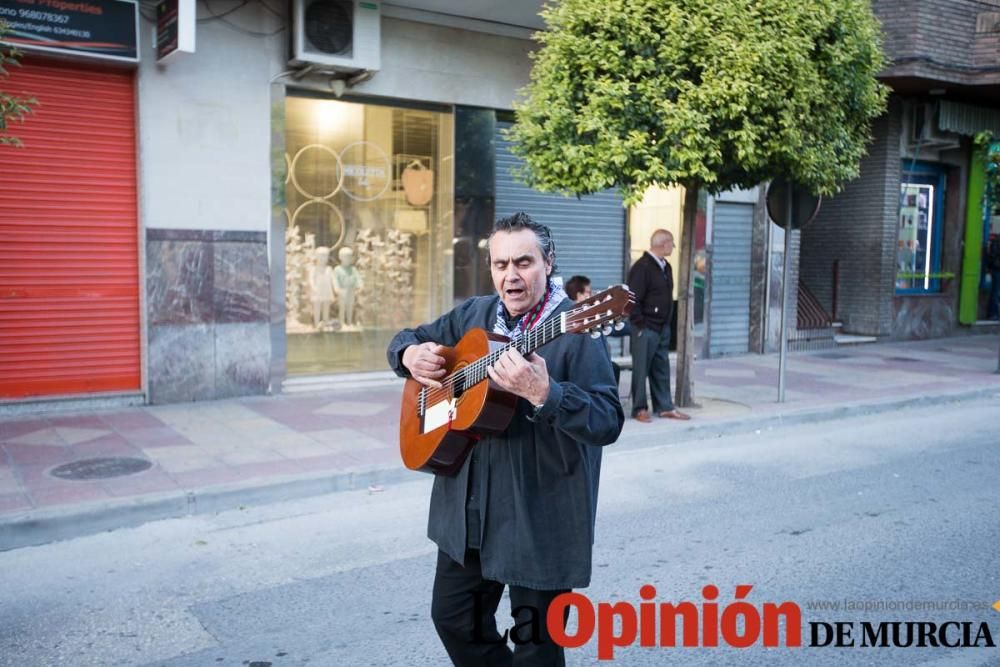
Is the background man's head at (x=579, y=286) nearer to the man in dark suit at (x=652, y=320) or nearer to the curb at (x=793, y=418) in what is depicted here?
the man in dark suit at (x=652, y=320)

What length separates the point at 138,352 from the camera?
31.3 feet

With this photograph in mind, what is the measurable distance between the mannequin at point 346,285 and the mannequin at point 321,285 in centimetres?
9

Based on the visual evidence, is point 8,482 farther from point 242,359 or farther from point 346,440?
point 242,359

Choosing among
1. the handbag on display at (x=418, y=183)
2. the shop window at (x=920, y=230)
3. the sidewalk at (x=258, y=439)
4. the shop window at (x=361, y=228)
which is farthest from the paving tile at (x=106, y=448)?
the shop window at (x=920, y=230)

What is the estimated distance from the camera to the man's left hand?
90.8 inches

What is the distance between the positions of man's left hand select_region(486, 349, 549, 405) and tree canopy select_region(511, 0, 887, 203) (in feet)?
19.3

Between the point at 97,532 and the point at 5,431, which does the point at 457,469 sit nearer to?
the point at 97,532

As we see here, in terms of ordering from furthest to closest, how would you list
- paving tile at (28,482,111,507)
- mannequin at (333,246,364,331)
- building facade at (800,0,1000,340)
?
building facade at (800,0,1000,340)
mannequin at (333,246,364,331)
paving tile at (28,482,111,507)

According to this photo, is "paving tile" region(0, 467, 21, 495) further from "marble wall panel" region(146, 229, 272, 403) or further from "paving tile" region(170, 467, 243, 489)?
"marble wall panel" region(146, 229, 272, 403)

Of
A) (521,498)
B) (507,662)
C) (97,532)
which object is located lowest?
(97,532)

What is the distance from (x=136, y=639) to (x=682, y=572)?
2.79 m

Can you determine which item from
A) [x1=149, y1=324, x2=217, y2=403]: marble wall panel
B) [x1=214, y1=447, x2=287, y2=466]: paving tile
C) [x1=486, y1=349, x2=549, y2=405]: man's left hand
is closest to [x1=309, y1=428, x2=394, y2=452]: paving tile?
[x1=214, y1=447, x2=287, y2=466]: paving tile

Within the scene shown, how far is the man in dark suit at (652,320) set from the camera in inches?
346

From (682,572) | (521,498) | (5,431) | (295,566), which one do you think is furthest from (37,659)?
(5,431)
